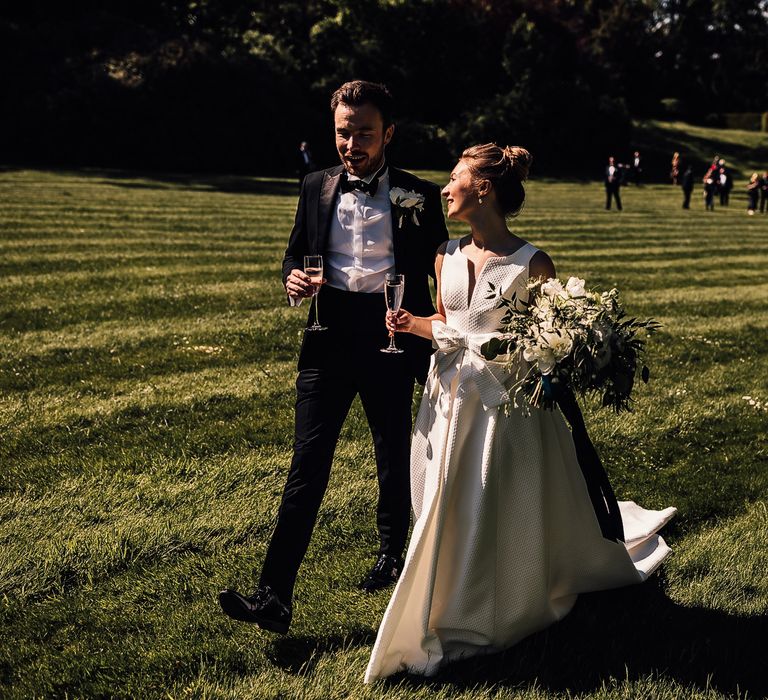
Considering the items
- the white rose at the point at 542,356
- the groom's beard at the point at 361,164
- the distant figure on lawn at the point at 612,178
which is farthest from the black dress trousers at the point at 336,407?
the distant figure on lawn at the point at 612,178

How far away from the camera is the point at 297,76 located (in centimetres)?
4122

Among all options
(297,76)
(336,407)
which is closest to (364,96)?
(336,407)

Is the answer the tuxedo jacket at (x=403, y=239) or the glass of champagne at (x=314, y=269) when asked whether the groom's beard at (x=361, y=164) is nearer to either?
the tuxedo jacket at (x=403, y=239)

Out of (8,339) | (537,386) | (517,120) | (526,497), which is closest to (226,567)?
(526,497)

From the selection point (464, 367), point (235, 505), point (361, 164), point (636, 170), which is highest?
point (636, 170)

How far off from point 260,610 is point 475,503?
42.3 inches

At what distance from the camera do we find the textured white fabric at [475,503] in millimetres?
3785

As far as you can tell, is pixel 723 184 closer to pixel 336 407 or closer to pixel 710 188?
pixel 710 188

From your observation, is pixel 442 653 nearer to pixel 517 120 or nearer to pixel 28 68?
pixel 28 68

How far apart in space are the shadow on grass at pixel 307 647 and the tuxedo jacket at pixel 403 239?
1.30m

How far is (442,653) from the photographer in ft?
12.4

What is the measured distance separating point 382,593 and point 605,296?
187 centimetres

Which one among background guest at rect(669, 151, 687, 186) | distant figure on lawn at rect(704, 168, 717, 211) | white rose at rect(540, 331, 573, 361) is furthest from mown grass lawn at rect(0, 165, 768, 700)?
background guest at rect(669, 151, 687, 186)

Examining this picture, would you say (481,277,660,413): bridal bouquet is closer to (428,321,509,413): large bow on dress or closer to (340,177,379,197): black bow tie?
(428,321,509,413): large bow on dress
